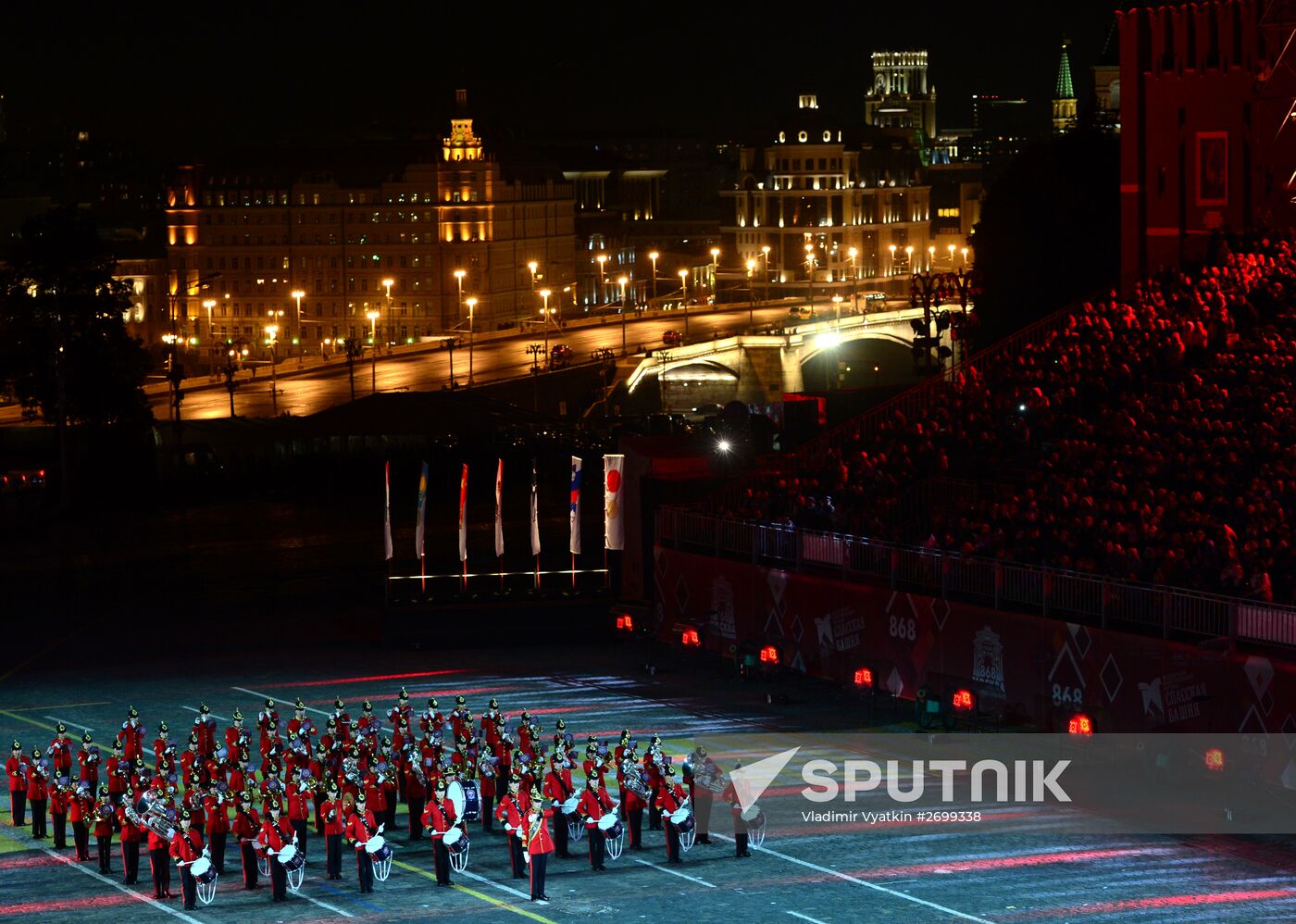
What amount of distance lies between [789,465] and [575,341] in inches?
3245

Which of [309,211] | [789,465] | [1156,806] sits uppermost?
[309,211]

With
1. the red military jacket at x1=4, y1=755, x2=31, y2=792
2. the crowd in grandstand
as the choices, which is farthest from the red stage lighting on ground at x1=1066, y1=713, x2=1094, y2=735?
the red military jacket at x1=4, y1=755, x2=31, y2=792

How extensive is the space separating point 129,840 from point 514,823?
5.13 m

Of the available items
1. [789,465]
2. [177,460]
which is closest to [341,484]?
[177,460]

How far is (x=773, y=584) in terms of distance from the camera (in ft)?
140

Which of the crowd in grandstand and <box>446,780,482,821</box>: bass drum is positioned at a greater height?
the crowd in grandstand

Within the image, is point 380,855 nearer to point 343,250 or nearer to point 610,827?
point 610,827

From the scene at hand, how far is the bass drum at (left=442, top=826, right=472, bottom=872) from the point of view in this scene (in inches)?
1115

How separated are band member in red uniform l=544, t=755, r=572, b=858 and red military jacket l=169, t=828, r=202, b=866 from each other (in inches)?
180

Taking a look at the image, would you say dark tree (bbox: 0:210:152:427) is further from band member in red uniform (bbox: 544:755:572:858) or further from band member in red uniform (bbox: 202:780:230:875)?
band member in red uniform (bbox: 544:755:572:858)

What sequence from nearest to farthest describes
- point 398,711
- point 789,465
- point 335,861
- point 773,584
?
point 335,861, point 398,711, point 773,584, point 789,465

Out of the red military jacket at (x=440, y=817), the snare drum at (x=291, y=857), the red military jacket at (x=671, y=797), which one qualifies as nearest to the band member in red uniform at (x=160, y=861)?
the snare drum at (x=291, y=857)

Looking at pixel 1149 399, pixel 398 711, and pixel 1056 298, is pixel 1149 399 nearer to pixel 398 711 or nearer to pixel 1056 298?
pixel 398 711

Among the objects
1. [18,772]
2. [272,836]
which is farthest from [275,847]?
[18,772]
